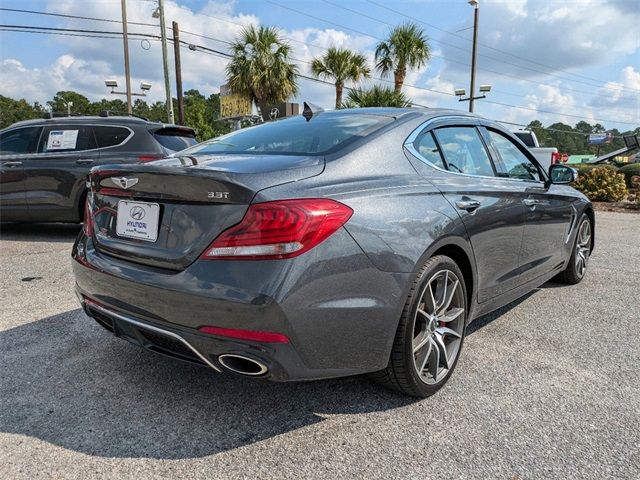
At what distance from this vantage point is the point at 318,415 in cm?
235

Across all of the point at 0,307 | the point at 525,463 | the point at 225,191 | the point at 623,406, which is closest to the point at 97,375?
the point at 225,191

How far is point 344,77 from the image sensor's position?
23.0 meters

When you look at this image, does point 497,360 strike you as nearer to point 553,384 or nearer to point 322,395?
point 553,384

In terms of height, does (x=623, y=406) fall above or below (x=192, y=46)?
below

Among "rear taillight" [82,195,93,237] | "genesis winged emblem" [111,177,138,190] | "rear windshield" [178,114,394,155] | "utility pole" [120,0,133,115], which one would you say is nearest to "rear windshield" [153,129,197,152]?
"rear windshield" [178,114,394,155]

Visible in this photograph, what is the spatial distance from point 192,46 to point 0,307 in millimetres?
19849

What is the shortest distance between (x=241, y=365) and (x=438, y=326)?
44.2 inches

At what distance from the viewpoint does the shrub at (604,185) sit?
1306cm

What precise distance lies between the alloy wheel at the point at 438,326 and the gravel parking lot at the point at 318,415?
0.15m

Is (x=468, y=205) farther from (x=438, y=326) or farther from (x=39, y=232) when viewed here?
(x=39, y=232)

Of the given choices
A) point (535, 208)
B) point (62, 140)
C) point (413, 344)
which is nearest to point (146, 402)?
point (413, 344)

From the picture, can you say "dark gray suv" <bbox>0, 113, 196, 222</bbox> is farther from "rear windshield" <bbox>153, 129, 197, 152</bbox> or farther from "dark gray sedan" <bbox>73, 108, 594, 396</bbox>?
"dark gray sedan" <bbox>73, 108, 594, 396</bbox>

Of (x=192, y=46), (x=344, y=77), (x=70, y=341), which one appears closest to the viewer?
(x=70, y=341)

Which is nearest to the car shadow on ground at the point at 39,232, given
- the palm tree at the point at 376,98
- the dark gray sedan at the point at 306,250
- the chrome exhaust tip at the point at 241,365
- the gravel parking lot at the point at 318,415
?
the gravel parking lot at the point at 318,415
